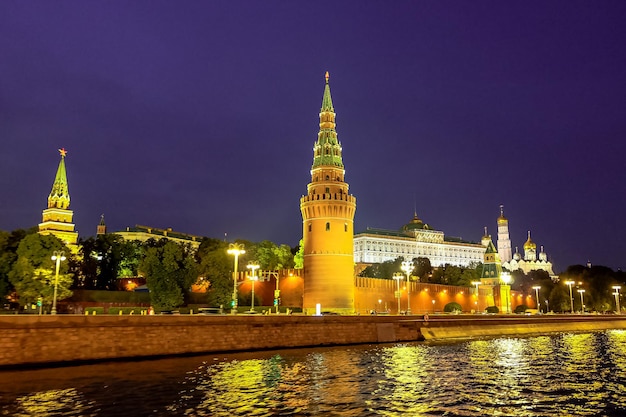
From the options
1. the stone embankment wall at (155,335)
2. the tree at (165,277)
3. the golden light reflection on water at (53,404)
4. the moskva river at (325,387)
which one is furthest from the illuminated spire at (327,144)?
the golden light reflection on water at (53,404)

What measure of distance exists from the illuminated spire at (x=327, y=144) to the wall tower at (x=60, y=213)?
5610 centimetres

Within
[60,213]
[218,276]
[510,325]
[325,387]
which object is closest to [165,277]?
[218,276]

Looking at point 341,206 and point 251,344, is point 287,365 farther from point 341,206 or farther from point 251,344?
point 341,206

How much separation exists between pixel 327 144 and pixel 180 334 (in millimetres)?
41468

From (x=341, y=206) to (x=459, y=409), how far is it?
161ft

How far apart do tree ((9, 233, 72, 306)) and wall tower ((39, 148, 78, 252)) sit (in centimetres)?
4961

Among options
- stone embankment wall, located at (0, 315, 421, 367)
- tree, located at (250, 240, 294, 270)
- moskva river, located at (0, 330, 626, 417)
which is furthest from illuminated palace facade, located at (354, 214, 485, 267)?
moskva river, located at (0, 330, 626, 417)

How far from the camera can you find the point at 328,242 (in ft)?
216

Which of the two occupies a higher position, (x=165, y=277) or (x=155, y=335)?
(x=165, y=277)

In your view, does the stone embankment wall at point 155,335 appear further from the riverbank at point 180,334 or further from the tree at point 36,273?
→ the tree at point 36,273

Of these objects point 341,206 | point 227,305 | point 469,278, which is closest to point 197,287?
point 227,305

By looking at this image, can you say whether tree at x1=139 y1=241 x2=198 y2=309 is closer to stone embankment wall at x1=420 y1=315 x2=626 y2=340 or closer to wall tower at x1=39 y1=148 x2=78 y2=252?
stone embankment wall at x1=420 y1=315 x2=626 y2=340

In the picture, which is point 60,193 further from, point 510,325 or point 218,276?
point 510,325

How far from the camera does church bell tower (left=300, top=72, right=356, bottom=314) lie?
6506 cm
